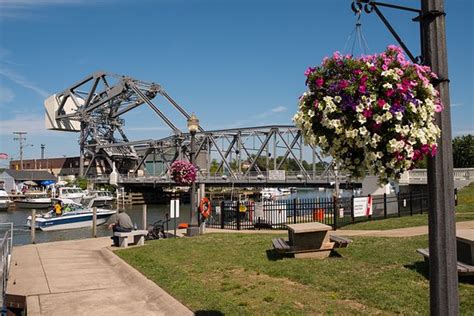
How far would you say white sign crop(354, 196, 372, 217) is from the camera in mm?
20100

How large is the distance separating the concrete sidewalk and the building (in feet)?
240

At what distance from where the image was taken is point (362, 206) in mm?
20328

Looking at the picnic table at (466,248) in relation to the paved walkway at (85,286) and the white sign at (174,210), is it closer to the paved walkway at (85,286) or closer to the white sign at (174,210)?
the paved walkway at (85,286)

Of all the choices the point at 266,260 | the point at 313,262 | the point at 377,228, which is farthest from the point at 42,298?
the point at 377,228

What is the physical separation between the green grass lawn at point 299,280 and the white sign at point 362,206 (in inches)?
302

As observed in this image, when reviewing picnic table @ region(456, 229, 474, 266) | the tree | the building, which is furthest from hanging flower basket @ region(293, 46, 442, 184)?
the tree

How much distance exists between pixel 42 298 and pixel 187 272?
2919mm

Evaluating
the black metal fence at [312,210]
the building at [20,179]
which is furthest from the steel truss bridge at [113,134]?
the black metal fence at [312,210]

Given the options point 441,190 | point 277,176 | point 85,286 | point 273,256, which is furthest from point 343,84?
point 277,176

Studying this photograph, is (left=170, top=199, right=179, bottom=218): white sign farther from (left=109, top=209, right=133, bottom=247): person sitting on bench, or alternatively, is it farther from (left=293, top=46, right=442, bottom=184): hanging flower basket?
(left=293, top=46, right=442, bottom=184): hanging flower basket

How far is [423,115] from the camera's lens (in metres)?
3.69

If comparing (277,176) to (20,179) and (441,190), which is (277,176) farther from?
(441,190)

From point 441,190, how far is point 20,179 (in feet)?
313

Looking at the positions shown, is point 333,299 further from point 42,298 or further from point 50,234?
point 50,234
